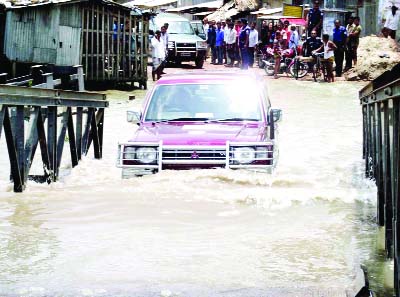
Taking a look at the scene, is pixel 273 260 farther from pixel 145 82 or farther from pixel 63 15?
pixel 145 82

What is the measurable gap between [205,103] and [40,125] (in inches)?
79.3

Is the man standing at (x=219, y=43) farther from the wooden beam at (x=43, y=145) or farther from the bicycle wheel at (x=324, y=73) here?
the wooden beam at (x=43, y=145)

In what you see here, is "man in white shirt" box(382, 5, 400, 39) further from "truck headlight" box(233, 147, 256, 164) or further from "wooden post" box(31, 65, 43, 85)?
"truck headlight" box(233, 147, 256, 164)

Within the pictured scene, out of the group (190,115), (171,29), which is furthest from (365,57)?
(190,115)

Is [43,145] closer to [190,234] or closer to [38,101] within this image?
[38,101]

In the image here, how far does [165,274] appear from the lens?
6016mm

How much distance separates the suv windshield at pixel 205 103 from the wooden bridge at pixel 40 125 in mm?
1088

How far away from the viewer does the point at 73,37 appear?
2372 cm

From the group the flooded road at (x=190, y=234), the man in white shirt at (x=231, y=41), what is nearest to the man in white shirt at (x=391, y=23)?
the man in white shirt at (x=231, y=41)

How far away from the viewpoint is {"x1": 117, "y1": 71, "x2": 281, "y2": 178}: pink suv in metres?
8.91

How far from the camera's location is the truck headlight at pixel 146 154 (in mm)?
8977

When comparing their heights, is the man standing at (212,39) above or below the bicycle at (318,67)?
above

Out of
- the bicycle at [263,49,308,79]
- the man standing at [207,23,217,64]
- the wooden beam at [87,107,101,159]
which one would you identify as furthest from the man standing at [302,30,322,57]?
the wooden beam at [87,107,101,159]

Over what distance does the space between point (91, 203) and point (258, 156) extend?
1853 mm
